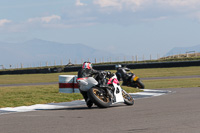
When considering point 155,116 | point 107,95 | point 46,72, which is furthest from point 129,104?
point 46,72

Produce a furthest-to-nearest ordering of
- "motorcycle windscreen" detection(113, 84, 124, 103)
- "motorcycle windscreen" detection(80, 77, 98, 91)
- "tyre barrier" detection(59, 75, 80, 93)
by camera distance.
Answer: "tyre barrier" detection(59, 75, 80, 93) → "motorcycle windscreen" detection(113, 84, 124, 103) → "motorcycle windscreen" detection(80, 77, 98, 91)

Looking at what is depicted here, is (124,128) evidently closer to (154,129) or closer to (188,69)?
(154,129)

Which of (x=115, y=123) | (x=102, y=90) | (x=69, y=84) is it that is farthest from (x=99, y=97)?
(x=69, y=84)

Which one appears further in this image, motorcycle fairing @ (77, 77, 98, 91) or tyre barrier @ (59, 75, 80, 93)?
tyre barrier @ (59, 75, 80, 93)

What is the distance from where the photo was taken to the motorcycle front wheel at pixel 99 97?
43.5 ft

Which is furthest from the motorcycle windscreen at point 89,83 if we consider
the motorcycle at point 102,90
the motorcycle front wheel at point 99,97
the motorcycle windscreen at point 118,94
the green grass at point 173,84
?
the green grass at point 173,84

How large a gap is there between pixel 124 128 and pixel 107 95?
15.5 feet

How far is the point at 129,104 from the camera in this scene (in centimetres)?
1433

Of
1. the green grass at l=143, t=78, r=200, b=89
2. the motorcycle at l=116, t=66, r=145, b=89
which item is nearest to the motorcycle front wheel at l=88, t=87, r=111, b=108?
the motorcycle at l=116, t=66, r=145, b=89

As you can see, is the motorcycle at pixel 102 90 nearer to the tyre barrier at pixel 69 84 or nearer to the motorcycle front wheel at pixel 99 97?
the motorcycle front wheel at pixel 99 97

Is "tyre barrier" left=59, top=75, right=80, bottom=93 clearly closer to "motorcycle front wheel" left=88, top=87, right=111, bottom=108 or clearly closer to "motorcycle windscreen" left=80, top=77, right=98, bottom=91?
"motorcycle windscreen" left=80, top=77, right=98, bottom=91

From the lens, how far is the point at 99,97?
44.2ft

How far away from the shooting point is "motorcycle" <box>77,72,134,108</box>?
1335 cm

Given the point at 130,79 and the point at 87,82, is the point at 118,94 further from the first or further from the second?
the point at 130,79
